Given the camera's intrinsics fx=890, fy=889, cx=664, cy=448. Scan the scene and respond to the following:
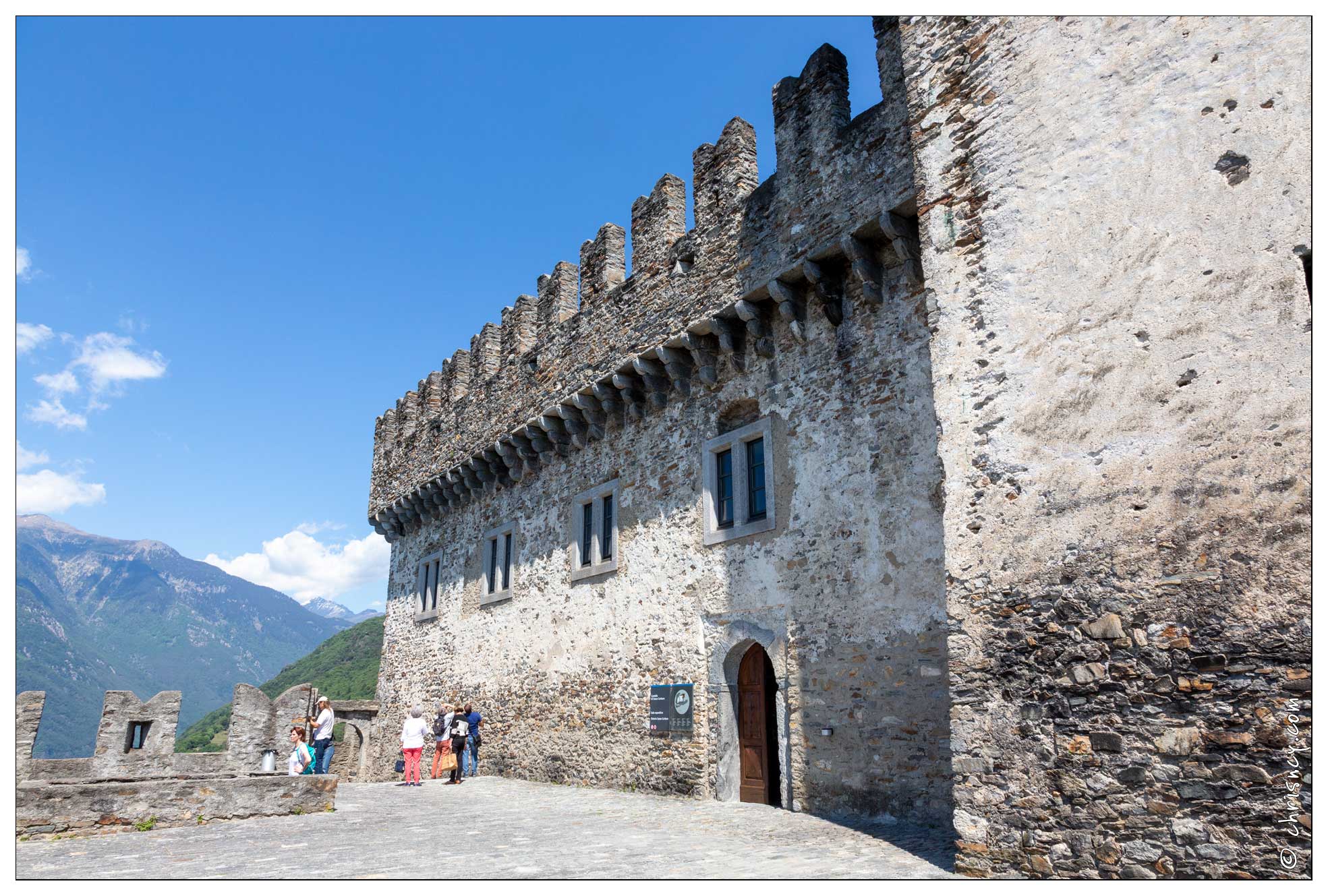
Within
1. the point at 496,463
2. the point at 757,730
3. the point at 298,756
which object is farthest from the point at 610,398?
the point at 298,756

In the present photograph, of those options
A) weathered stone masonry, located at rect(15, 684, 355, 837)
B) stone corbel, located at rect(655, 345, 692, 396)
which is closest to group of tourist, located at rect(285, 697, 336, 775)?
weathered stone masonry, located at rect(15, 684, 355, 837)

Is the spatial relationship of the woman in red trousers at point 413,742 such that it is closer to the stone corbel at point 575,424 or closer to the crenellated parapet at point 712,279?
the crenellated parapet at point 712,279

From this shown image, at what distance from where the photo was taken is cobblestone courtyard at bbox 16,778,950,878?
5914mm

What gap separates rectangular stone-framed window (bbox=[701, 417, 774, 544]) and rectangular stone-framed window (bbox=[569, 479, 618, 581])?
2135 millimetres

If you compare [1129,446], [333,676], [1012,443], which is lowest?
[1129,446]

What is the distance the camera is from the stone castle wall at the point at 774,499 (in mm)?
8359

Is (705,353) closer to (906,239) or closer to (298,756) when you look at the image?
(906,239)

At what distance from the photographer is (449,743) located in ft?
47.3

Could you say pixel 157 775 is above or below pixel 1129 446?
below

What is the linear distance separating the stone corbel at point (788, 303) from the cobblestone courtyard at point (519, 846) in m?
5.02

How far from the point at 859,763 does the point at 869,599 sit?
153cm

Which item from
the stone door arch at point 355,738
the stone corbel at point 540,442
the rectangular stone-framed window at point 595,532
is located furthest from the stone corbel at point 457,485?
the stone door arch at point 355,738

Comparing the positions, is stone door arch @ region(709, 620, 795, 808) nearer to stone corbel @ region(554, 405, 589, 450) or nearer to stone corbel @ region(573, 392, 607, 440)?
stone corbel @ region(573, 392, 607, 440)

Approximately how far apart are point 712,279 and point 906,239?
2880 millimetres
